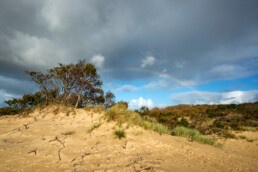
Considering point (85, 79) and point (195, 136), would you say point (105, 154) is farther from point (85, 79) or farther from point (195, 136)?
point (85, 79)

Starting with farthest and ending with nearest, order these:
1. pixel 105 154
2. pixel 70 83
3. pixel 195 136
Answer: pixel 70 83 → pixel 195 136 → pixel 105 154

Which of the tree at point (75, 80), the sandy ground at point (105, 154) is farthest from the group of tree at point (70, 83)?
the sandy ground at point (105, 154)

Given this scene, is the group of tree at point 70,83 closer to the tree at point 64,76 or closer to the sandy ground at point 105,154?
the tree at point 64,76

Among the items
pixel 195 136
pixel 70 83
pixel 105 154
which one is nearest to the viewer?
pixel 105 154

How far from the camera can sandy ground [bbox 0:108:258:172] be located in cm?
316

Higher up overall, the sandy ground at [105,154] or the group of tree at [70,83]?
the group of tree at [70,83]

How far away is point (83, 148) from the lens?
4.46m

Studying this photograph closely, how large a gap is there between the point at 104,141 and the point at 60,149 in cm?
154

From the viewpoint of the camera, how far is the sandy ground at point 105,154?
10.4ft

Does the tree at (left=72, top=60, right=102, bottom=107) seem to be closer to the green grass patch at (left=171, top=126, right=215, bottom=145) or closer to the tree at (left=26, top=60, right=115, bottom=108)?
the tree at (left=26, top=60, right=115, bottom=108)

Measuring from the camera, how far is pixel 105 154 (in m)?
3.98

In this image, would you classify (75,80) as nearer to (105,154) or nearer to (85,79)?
(85,79)

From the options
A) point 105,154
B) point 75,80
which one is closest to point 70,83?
point 75,80

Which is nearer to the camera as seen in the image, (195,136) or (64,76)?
(195,136)
